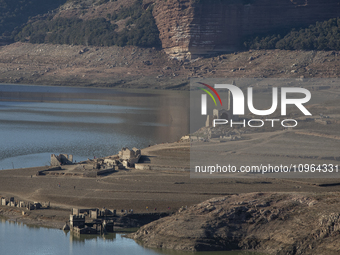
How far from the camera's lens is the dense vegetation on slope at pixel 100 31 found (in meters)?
158

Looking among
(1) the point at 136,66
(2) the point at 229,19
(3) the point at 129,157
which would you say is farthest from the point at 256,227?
(1) the point at 136,66

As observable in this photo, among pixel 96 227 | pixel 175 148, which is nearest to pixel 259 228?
pixel 96 227

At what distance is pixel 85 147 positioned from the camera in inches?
2329

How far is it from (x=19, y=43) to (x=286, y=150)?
141 m

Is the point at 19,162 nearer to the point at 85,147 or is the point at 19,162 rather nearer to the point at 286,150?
the point at 85,147

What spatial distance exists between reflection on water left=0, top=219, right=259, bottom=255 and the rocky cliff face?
11430 centimetres

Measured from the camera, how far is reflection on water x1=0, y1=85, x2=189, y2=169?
2283 inches

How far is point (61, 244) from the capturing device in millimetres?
30281

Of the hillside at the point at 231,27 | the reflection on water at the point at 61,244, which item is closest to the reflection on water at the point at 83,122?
the reflection on water at the point at 61,244

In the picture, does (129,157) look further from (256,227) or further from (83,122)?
(83,122)

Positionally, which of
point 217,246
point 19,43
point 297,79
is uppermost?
point 19,43

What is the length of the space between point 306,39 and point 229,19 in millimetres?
20006

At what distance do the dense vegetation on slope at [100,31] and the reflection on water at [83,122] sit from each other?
26.9 m

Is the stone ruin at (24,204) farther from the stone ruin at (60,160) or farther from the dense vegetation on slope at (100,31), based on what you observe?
the dense vegetation on slope at (100,31)
